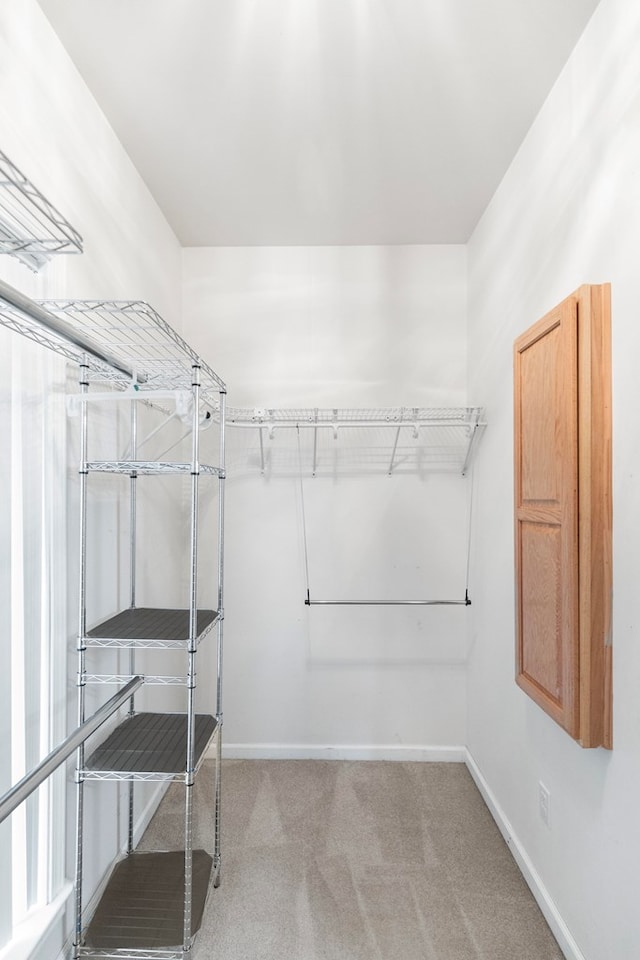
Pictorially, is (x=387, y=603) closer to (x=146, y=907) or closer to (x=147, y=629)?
(x=147, y=629)

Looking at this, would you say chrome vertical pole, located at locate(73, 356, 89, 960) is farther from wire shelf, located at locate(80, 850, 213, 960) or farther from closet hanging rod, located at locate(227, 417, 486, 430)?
closet hanging rod, located at locate(227, 417, 486, 430)

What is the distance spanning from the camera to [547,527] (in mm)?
1546

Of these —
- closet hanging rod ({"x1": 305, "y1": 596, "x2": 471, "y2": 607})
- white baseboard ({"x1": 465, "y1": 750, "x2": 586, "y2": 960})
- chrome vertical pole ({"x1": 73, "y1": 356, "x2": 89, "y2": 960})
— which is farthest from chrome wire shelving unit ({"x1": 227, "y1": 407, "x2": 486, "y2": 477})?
white baseboard ({"x1": 465, "y1": 750, "x2": 586, "y2": 960})

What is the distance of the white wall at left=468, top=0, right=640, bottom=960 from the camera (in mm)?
1227

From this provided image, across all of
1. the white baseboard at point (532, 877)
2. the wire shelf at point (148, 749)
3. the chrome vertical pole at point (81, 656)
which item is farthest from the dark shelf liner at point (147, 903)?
the white baseboard at point (532, 877)

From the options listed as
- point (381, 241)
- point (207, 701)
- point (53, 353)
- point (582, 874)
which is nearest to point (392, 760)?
point (207, 701)

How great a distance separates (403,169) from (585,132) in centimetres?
76

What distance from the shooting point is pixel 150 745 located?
1648 mm

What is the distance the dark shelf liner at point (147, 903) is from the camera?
1.52 metres

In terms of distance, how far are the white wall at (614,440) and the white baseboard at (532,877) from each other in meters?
0.03

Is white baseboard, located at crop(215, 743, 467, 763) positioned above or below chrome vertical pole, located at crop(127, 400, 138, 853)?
below

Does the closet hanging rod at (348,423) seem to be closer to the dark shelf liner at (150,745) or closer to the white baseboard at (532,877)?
the dark shelf liner at (150,745)

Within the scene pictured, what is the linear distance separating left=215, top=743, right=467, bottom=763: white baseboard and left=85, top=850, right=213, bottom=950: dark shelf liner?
2.33 feet

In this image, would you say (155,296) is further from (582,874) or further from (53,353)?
(582,874)
